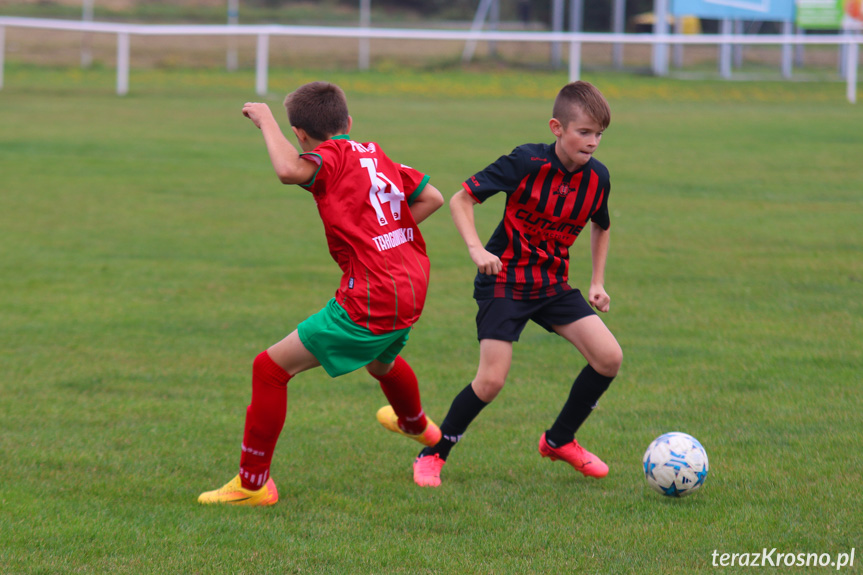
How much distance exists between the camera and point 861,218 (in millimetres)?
10477

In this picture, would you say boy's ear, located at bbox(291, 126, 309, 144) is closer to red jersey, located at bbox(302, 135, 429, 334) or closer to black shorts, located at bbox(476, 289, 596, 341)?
red jersey, located at bbox(302, 135, 429, 334)

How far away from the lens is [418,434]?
170 inches

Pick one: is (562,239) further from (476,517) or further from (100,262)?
(100,262)

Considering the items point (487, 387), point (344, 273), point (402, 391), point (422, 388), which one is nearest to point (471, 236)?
point (344, 273)

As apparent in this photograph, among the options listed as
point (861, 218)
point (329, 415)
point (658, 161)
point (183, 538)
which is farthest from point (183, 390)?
point (658, 161)

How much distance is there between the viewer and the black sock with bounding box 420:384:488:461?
13.6ft

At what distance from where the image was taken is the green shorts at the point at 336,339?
3670mm

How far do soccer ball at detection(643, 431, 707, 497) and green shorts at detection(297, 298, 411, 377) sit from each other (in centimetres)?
117

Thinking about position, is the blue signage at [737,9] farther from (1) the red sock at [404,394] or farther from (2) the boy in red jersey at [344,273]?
(2) the boy in red jersey at [344,273]

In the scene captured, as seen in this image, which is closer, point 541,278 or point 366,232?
point 366,232

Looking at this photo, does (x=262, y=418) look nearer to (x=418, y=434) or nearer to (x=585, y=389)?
(x=418, y=434)

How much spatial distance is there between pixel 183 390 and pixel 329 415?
2.85 feet

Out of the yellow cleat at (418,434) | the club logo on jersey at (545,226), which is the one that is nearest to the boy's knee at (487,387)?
the yellow cleat at (418,434)

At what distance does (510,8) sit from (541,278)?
42.8m
